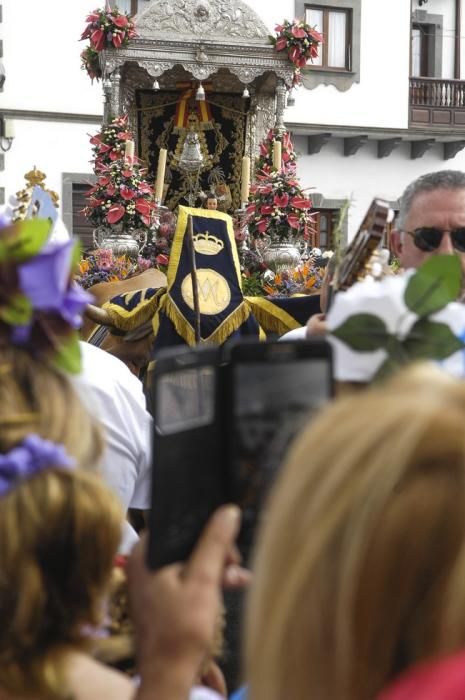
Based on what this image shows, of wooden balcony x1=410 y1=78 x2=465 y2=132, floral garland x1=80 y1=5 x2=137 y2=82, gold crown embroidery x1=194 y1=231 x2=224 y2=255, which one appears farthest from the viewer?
wooden balcony x1=410 y1=78 x2=465 y2=132

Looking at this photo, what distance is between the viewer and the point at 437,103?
20141 mm

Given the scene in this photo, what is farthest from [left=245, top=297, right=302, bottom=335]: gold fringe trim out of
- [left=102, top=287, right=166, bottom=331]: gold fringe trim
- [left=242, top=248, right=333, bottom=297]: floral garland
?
[left=242, top=248, right=333, bottom=297]: floral garland

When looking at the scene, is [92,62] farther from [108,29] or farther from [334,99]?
[334,99]

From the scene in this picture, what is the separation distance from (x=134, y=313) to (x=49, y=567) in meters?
4.08

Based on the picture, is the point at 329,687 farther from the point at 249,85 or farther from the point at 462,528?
the point at 249,85

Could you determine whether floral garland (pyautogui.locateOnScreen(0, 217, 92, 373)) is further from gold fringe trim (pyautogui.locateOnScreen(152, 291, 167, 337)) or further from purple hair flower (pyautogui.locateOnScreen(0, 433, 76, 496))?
gold fringe trim (pyautogui.locateOnScreen(152, 291, 167, 337))

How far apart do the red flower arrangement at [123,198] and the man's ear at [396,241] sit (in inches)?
215

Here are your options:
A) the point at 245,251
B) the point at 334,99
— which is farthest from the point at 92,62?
the point at 334,99

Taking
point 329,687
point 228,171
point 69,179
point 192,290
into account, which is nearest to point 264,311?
point 192,290

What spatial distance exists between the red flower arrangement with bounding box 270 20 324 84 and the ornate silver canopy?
0.11 meters

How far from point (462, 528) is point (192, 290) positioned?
14.0 feet

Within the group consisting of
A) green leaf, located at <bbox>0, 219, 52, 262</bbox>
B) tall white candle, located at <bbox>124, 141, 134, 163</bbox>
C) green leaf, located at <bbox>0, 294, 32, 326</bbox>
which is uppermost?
tall white candle, located at <bbox>124, 141, 134, 163</bbox>

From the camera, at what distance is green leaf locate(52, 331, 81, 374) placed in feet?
4.59

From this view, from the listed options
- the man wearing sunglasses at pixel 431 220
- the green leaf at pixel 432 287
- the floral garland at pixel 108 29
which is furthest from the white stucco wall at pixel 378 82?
the green leaf at pixel 432 287
